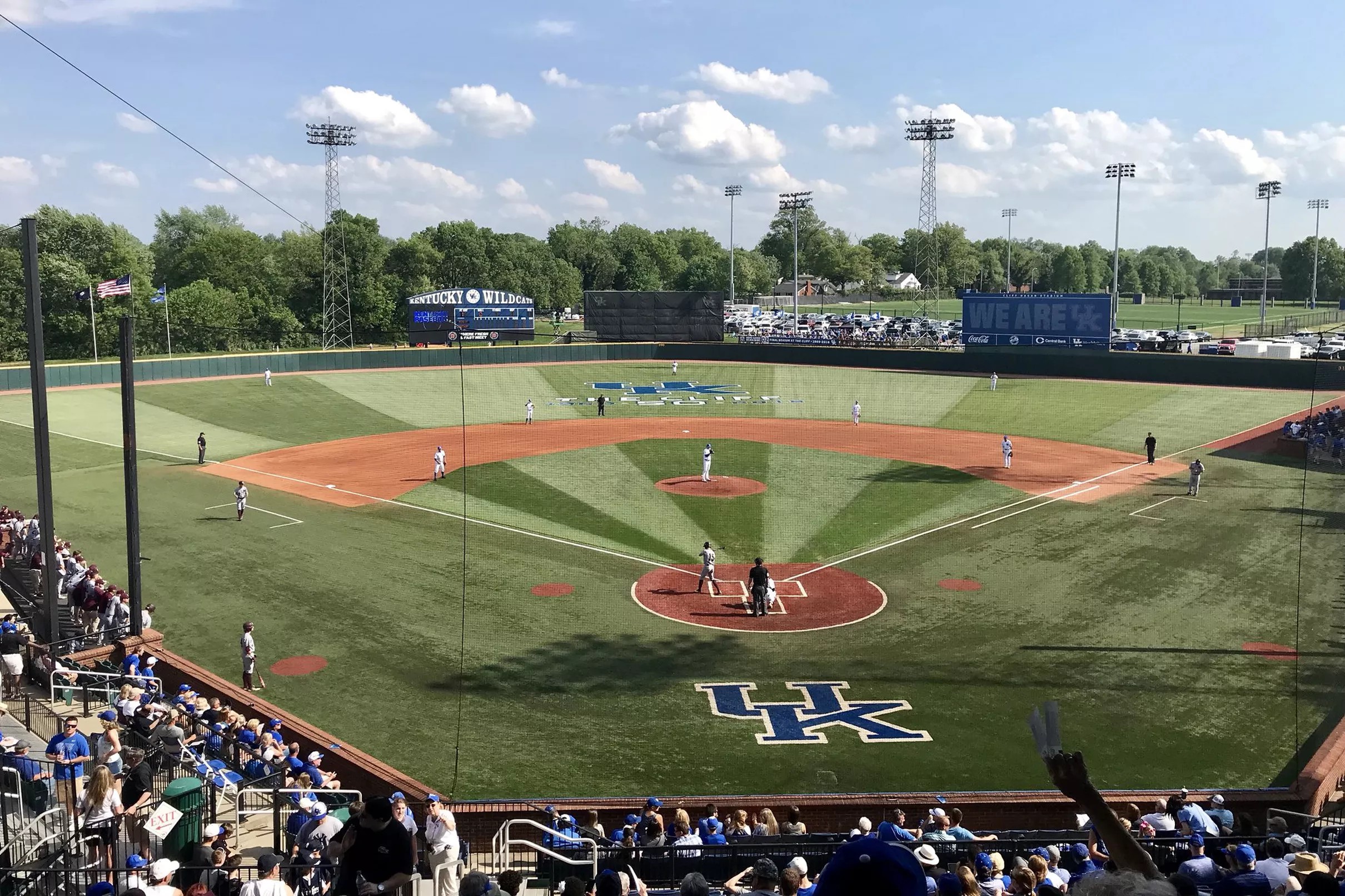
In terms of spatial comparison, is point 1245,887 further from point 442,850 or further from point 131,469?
point 131,469

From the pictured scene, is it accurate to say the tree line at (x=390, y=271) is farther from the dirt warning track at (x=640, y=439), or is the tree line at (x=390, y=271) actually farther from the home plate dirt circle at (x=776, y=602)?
the home plate dirt circle at (x=776, y=602)

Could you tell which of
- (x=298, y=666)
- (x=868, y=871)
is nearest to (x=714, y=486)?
(x=298, y=666)

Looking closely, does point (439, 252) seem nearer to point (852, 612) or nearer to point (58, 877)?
point (852, 612)

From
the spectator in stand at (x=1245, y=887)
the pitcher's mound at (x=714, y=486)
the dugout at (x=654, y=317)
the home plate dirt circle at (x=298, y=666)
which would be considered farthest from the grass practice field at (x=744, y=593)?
the dugout at (x=654, y=317)

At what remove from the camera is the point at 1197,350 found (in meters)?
63.0

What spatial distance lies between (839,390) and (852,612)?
40.9 metres

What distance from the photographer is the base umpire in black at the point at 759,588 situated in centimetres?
2406

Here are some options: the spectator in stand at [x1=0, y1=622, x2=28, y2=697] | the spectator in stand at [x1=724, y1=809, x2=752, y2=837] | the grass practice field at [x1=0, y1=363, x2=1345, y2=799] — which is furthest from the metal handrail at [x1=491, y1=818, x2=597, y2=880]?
the spectator in stand at [x1=0, y1=622, x2=28, y2=697]

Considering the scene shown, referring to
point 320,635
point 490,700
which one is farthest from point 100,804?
point 320,635

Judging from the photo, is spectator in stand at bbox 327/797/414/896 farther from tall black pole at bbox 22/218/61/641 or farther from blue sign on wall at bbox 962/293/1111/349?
blue sign on wall at bbox 962/293/1111/349

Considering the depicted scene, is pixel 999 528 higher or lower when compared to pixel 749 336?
lower

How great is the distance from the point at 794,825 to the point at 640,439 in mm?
36917

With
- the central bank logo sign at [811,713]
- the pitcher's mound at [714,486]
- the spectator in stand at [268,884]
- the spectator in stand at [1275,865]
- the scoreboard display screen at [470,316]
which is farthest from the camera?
the scoreboard display screen at [470,316]

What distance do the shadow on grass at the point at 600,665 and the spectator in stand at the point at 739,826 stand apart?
6825 millimetres
